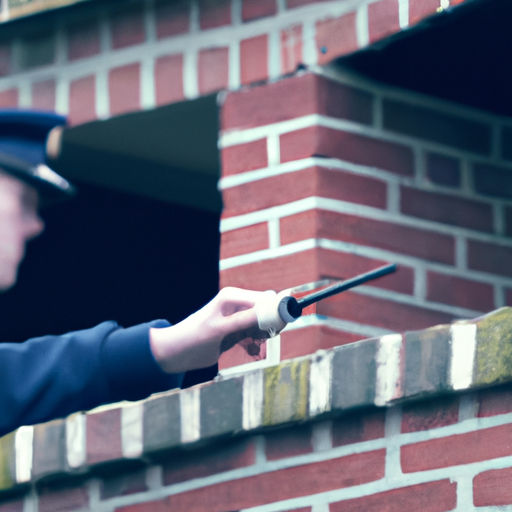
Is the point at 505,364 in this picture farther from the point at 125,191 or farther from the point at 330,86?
the point at 125,191

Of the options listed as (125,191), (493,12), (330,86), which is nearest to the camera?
(493,12)

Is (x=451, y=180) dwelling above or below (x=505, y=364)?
above

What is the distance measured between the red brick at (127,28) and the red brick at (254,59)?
0.26 m

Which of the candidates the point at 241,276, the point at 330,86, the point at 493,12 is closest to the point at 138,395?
the point at 241,276

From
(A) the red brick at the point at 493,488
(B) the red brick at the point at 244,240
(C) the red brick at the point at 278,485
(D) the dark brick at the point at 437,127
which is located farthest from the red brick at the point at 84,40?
(A) the red brick at the point at 493,488

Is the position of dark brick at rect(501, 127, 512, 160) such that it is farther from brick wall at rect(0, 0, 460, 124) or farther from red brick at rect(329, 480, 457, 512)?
red brick at rect(329, 480, 457, 512)

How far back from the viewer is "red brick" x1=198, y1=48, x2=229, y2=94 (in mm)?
2340

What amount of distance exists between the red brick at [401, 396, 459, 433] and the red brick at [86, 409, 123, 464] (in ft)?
1.84

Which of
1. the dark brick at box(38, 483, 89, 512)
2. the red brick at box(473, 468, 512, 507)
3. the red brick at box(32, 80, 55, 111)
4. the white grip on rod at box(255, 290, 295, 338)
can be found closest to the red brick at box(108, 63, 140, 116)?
the red brick at box(32, 80, 55, 111)

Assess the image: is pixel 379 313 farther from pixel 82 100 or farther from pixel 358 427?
pixel 82 100

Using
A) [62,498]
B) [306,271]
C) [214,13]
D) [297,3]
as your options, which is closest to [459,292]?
[306,271]

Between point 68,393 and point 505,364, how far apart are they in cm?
88

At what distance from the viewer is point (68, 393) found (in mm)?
2252

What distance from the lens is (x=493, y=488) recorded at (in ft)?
6.00
